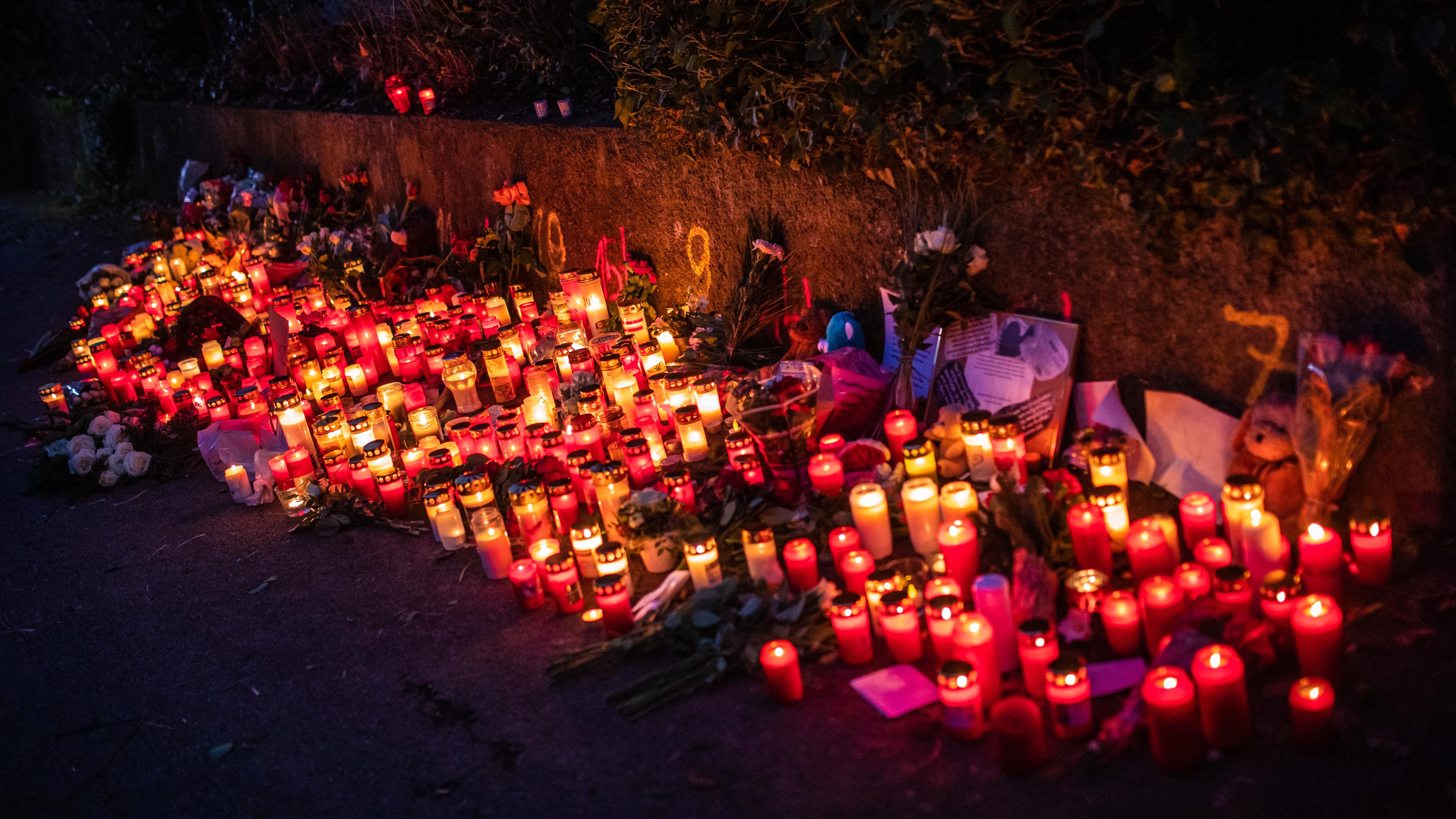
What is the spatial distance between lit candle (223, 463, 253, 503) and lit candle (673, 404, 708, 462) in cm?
243

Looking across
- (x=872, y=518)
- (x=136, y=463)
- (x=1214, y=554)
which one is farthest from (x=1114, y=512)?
(x=136, y=463)

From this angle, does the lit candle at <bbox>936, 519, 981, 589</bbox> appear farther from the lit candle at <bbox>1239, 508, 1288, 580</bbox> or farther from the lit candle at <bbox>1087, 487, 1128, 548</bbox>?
the lit candle at <bbox>1239, 508, 1288, 580</bbox>

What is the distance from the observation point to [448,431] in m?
5.29

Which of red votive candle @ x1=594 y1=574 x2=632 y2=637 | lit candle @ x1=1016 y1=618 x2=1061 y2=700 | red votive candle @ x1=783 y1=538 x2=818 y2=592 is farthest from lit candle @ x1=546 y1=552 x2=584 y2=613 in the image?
lit candle @ x1=1016 y1=618 x2=1061 y2=700

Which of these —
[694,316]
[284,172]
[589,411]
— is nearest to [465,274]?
[694,316]

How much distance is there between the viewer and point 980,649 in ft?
9.66

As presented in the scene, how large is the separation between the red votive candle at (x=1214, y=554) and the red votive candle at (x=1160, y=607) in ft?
0.63

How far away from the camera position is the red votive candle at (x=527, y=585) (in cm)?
406

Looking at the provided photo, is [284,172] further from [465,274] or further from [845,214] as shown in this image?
[845,214]

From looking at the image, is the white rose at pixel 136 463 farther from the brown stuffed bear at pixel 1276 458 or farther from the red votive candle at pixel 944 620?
the brown stuffed bear at pixel 1276 458

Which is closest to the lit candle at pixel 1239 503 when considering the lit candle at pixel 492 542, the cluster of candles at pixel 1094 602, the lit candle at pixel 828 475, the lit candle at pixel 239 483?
the cluster of candles at pixel 1094 602

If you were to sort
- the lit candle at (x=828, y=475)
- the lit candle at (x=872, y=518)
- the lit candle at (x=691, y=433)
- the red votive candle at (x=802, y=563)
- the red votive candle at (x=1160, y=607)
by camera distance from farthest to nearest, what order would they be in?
the lit candle at (x=691, y=433)
the lit candle at (x=828, y=475)
the lit candle at (x=872, y=518)
the red votive candle at (x=802, y=563)
the red votive candle at (x=1160, y=607)

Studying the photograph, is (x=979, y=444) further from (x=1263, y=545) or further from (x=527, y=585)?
(x=527, y=585)

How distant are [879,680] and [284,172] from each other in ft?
34.4
